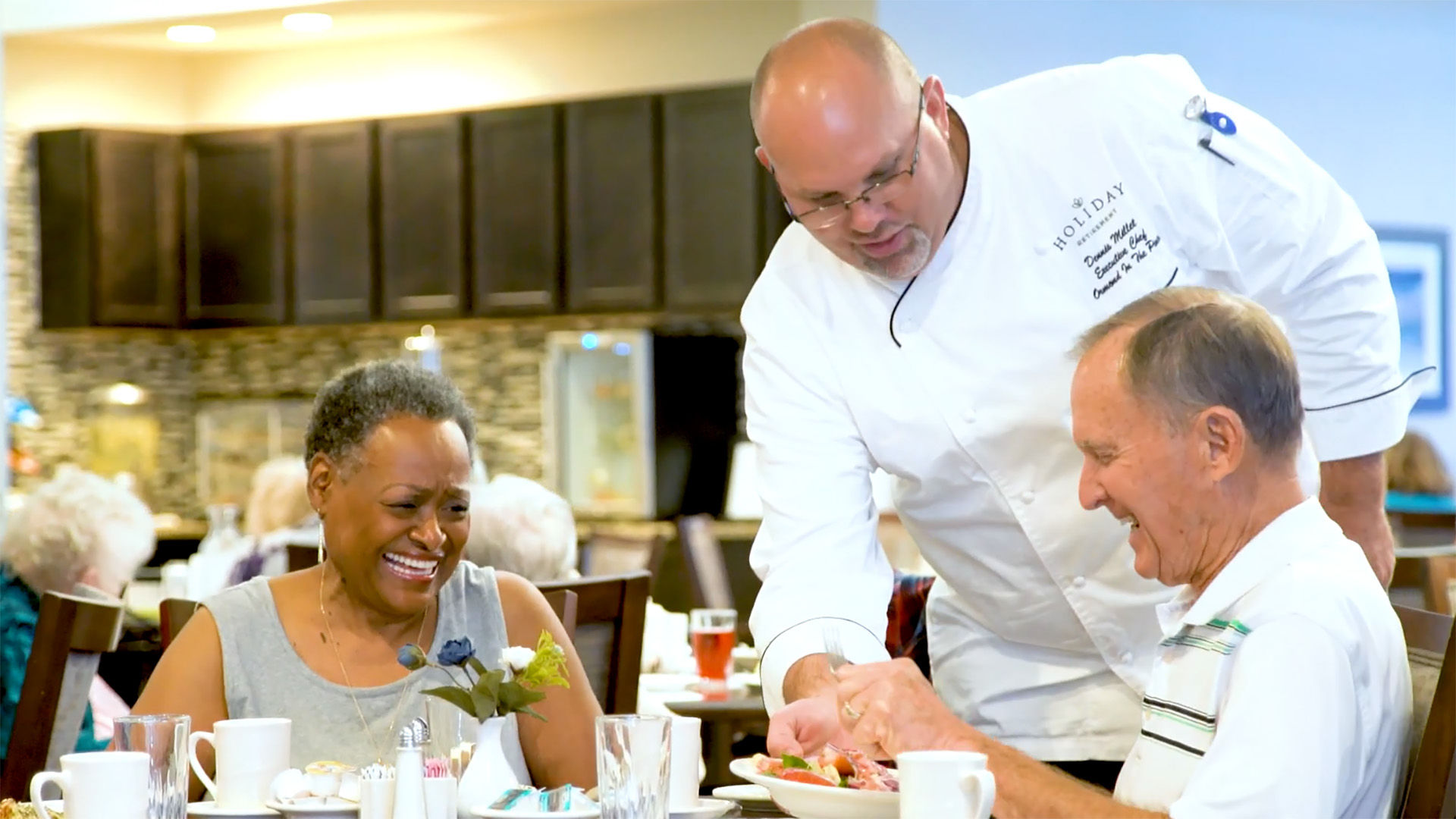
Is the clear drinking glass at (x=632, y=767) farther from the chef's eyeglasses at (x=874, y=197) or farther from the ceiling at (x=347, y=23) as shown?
the ceiling at (x=347, y=23)

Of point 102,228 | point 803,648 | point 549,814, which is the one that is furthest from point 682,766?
point 102,228

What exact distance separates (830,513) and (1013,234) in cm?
42

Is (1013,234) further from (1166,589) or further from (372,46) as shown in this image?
(372,46)

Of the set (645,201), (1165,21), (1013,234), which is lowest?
(1013,234)

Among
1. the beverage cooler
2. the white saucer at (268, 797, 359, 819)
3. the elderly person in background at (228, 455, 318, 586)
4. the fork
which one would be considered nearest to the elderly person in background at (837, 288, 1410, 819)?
the fork

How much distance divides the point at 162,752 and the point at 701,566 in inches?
180

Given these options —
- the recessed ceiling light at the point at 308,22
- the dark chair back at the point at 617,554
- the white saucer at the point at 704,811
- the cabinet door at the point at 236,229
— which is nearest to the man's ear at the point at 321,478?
the white saucer at the point at 704,811

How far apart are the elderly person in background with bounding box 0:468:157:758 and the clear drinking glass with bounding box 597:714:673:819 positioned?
2.34 m

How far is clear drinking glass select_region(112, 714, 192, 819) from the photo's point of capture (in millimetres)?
1629

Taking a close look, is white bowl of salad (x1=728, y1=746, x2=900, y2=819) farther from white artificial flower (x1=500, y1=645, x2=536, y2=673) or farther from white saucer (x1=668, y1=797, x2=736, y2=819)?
white artificial flower (x1=500, y1=645, x2=536, y2=673)

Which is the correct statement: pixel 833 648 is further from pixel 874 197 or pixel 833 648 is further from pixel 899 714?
pixel 874 197

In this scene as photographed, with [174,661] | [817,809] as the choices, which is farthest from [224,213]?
[817,809]

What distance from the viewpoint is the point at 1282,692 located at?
1.51 metres

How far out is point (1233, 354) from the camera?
1641 mm
